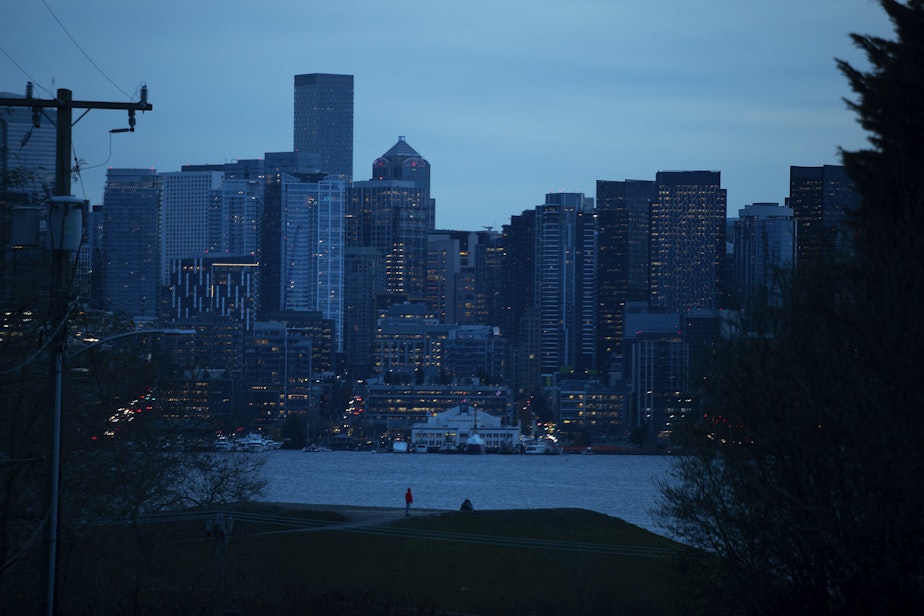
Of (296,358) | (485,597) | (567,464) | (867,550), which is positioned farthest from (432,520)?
(296,358)

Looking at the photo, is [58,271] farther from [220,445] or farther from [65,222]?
[220,445]

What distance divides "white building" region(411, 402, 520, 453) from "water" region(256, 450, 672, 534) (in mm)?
3185

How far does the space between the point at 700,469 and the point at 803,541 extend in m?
2.50

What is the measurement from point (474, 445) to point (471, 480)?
39.6 metres

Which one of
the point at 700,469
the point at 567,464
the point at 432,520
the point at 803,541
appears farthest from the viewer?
the point at 567,464

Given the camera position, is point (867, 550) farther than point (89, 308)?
No

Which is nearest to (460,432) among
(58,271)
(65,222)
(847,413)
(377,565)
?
(377,565)

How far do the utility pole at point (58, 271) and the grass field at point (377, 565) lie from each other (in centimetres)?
423

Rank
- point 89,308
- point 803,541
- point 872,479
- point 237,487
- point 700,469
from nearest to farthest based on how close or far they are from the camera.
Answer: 1. point 872,479
2. point 803,541
3. point 700,469
4. point 89,308
5. point 237,487

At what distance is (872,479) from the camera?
12992mm

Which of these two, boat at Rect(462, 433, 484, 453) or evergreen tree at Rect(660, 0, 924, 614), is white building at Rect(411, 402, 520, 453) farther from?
evergreen tree at Rect(660, 0, 924, 614)

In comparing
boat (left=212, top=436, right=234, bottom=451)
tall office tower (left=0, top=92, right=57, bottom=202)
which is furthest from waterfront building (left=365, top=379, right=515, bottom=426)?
tall office tower (left=0, top=92, right=57, bottom=202)

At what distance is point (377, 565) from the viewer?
3372 centimetres

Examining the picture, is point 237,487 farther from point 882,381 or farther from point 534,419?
point 534,419
